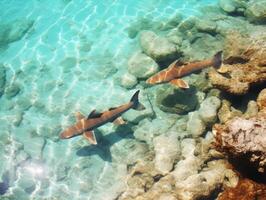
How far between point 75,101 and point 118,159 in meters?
2.33

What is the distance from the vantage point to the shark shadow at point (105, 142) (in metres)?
7.97

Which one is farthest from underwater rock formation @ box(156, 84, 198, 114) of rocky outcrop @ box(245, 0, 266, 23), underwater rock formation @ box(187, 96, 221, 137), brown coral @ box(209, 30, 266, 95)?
rocky outcrop @ box(245, 0, 266, 23)

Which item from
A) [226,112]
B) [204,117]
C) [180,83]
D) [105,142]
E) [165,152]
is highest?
Result: [226,112]

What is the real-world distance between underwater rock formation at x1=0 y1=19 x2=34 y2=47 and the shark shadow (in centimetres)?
636

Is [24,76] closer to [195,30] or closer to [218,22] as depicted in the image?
[195,30]

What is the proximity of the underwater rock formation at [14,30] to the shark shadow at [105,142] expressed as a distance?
20.9 ft

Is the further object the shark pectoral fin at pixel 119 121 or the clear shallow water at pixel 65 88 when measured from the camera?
the shark pectoral fin at pixel 119 121

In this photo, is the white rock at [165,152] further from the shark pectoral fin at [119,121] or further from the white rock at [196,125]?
the shark pectoral fin at [119,121]

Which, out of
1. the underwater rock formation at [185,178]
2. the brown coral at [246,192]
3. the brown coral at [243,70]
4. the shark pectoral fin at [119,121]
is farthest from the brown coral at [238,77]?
the shark pectoral fin at [119,121]

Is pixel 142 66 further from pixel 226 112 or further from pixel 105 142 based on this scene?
pixel 226 112

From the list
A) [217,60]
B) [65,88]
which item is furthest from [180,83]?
[65,88]

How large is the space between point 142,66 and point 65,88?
7.71ft

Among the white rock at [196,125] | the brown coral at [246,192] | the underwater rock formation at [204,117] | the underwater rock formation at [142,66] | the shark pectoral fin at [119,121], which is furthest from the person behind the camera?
the underwater rock formation at [142,66]

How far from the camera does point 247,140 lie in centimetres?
398
